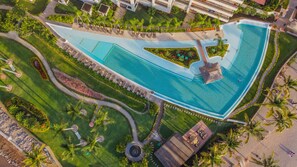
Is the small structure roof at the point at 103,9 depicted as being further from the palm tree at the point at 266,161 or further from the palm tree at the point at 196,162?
the palm tree at the point at 266,161

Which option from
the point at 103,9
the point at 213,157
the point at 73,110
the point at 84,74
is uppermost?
the point at 103,9

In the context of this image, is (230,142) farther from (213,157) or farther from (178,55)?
(178,55)

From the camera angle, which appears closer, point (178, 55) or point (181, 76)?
point (181, 76)

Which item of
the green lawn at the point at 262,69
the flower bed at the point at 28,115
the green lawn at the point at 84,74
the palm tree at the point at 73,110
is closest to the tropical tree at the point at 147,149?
the green lawn at the point at 84,74

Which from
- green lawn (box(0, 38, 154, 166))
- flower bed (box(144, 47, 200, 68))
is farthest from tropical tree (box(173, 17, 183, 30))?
green lawn (box(0, 38, 154, 166))

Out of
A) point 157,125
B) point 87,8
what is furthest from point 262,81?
point 87,8

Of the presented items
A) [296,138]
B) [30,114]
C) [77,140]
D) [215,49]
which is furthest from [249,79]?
[30,114]
